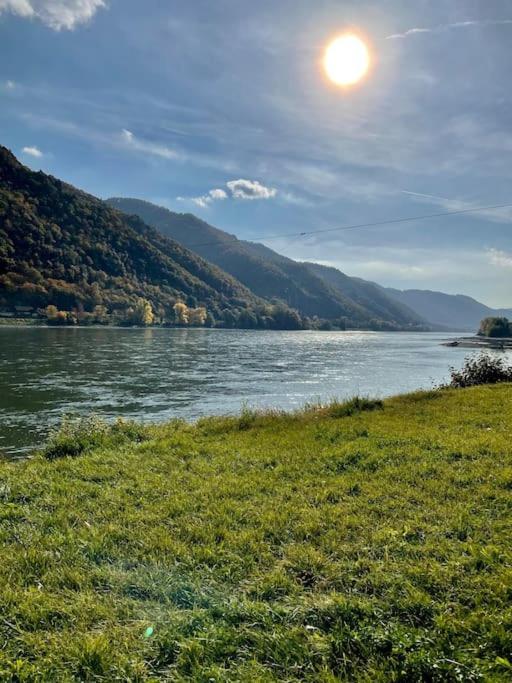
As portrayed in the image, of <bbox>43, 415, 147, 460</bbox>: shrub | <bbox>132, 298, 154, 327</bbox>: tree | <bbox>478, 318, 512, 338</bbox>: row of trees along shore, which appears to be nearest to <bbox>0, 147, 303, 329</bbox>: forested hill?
<bbox>132, 298, 154, 327</bbox>: tree

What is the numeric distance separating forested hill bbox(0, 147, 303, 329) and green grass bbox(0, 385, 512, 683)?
431ft

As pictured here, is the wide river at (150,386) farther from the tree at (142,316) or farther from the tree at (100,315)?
the tree at (142,316)

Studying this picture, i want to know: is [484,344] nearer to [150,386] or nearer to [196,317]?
[150,386]

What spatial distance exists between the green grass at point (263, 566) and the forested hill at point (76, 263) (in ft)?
431

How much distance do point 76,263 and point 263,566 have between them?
169 meters

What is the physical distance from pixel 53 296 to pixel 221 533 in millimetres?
141147

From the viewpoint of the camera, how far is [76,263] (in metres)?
157

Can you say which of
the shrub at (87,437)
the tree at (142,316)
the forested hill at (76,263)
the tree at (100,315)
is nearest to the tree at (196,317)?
the forested hill at (76,263)

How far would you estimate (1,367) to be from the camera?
31.4 metres

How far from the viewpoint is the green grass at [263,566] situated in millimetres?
3123

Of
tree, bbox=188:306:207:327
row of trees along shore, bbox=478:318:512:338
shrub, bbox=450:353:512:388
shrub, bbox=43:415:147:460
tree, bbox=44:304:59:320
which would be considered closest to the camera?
shrub, bbox=43:415:147:460

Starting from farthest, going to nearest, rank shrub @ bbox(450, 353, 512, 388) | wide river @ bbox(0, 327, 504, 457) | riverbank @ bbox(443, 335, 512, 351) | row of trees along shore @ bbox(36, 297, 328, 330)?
row of trees along shore @ bbox(36, 297, 328, 330), riverbank @ bbox(443, 335, 512, 351), shrub @ bbox(450, 353, 512, 388), wide river @ bbox(0, 327, 504, 457)

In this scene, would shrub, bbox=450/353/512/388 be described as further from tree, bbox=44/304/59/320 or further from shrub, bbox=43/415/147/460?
tree, bbox=44/304/59/320

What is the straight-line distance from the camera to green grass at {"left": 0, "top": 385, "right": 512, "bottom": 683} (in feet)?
10.2
